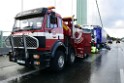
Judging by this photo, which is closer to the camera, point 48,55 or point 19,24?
point 48,55

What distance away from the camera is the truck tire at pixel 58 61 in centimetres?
780

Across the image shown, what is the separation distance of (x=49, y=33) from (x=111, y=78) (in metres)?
3.06

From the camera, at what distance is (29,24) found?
A: 767cm

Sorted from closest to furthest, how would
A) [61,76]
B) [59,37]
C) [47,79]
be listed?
[47,79] → [61,76] → [59,37]

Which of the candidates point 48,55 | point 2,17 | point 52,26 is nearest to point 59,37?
point 52,26

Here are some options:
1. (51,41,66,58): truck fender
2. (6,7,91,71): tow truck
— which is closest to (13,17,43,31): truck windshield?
(6,7,91,71): tow truck

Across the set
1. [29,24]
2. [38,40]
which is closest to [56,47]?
[38,40]

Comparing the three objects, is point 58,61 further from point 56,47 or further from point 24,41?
point 24,41

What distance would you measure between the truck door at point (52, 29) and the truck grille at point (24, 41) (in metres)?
0.55

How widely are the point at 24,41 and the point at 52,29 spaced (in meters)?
1.29

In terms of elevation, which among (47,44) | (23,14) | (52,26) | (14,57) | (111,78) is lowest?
(111,78)

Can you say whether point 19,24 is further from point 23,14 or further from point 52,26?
point 52,26

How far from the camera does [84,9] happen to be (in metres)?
26.5

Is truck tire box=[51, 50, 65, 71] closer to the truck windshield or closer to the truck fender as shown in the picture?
the truck fender
